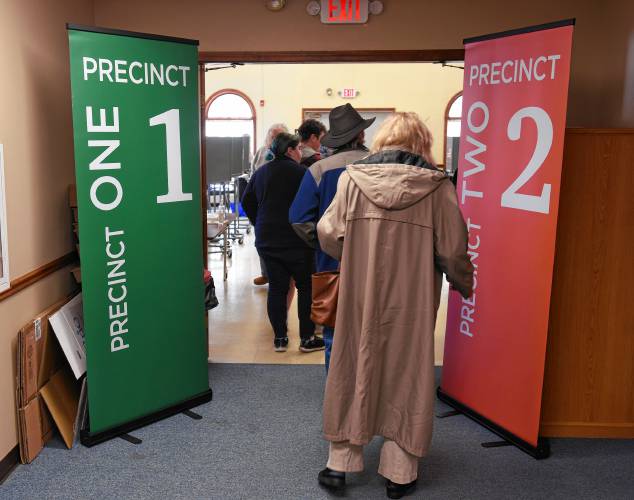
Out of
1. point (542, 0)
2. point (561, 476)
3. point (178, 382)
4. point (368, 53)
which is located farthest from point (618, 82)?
point (178, 382)

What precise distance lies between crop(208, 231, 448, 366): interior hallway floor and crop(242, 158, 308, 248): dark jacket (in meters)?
0.74

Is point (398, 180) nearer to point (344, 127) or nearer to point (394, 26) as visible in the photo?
point (344, 127)

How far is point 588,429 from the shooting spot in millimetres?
3178

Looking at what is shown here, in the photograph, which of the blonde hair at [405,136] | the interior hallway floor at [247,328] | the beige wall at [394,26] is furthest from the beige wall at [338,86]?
the blonde hair at [405,136]

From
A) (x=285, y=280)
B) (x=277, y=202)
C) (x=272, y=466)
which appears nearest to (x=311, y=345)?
(x=285, y=280)

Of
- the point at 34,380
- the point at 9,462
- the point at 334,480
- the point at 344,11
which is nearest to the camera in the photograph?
the point at 334,480

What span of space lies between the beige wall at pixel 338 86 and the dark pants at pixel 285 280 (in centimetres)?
798

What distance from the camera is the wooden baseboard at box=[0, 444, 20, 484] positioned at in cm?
275

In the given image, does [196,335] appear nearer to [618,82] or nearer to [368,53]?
[368,53]

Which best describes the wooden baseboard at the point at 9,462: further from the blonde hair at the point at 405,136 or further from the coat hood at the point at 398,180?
the blonde hair at the point at 405,136

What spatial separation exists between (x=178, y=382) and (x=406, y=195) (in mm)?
1729

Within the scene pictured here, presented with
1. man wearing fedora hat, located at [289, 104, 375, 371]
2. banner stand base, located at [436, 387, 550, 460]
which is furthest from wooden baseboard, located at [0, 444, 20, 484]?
banner stand base, located at [436, 387, 550, 460]

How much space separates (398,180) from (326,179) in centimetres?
64

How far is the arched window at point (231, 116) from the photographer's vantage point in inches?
488
